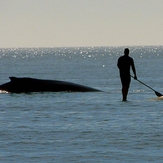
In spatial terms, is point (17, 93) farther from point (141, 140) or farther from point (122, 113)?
point (141, 140)

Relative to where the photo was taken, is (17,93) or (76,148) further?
(17,93)

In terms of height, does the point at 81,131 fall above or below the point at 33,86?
above

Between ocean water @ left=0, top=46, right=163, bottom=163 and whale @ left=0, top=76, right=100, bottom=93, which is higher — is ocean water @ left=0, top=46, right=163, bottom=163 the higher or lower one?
the higher one

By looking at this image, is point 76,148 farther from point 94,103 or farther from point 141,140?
point 94,103

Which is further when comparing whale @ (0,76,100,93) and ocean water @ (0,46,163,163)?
whale @ (0,76,100,93)

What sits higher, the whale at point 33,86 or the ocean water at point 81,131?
the ocean water at point 81,131

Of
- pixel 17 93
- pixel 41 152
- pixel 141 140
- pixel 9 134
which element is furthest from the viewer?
pixel 17 93

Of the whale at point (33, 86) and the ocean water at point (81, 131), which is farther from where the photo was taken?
the whale at point (33, 86)

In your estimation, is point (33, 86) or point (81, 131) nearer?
point (81, 131)

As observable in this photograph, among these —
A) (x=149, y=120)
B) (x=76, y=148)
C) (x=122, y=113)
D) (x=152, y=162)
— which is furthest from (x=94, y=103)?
(x=152, y=162)

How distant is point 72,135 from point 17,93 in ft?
47.9

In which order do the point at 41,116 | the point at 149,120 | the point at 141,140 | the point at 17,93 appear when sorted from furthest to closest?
the point at 17,93, the point at 41,116, the point at 149,120, the point at 141,140

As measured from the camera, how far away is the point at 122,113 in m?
21.9

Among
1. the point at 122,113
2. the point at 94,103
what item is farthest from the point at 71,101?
the point at 122,113
